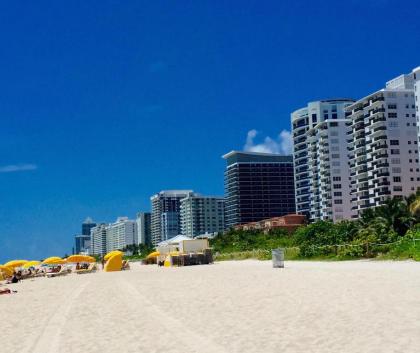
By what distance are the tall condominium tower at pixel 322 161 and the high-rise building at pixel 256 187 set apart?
35.4 metres

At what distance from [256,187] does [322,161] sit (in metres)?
55.2

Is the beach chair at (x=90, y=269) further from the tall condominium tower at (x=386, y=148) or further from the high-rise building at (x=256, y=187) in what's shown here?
the high-rise building at (x=256, y=187)

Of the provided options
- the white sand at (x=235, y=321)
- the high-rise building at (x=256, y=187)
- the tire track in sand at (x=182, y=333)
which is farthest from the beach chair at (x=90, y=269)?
the high-rise building at (x=256, y=187)

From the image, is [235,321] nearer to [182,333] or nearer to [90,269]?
[182,333]

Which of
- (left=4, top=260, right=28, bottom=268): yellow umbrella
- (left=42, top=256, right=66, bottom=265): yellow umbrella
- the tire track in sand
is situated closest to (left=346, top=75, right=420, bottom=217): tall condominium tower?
(left=42, top=256, right=66, bottom=265): yellow umbrella

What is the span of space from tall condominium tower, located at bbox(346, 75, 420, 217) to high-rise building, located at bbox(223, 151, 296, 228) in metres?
67.9

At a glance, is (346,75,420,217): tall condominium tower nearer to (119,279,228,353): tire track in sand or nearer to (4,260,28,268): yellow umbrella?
(4,260,28,268): yellow umbrella

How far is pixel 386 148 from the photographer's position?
10244cm

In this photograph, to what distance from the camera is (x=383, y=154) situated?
335ft

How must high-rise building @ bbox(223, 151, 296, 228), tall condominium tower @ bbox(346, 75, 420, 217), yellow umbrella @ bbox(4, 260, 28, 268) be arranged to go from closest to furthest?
yellow umbrella @ bbox(4, 260, 28, 268), tall condominium tower @ bbox(346, 75, 420, 217), high-rise building @ bbox(223, 151, 296, 228)

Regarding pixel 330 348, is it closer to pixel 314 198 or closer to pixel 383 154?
pixel 383 154

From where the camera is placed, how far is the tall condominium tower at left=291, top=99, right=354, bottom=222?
121m

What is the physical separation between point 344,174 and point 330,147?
640 centimetres

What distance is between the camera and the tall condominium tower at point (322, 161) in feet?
398
